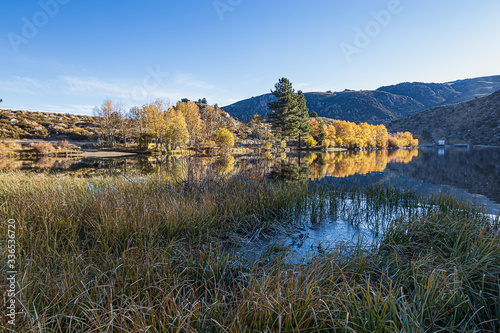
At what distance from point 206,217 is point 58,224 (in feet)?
7.30

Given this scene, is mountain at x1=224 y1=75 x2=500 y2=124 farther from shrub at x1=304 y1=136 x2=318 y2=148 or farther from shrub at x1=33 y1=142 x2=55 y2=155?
shrub at x1=33 y1=142 x2=55 y2=155

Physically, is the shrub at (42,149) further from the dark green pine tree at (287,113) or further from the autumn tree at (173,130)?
the dark green pine tree at (287,113)

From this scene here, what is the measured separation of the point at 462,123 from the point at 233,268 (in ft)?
343

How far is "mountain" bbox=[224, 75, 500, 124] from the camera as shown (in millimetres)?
145125

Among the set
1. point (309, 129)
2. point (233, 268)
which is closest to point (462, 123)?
point (309, 129)

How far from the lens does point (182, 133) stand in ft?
117

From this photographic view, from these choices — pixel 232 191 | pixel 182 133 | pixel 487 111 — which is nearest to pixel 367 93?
pixel 487 111

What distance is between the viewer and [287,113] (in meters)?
37.8

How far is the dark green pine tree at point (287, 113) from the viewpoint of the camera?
3778 centimetres

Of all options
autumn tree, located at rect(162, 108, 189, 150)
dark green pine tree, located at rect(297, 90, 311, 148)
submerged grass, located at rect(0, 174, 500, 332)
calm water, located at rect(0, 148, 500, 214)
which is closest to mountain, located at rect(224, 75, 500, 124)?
dark green pine tree, located at rect(297, 90, 311, 148)

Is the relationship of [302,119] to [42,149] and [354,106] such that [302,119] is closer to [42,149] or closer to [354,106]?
[42,149]

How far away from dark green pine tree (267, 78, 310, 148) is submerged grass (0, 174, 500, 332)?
3193 centimetres

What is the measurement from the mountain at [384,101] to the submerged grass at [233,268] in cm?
13929

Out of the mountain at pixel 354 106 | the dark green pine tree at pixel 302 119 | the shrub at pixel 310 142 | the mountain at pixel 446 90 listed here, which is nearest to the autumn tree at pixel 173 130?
the dark green pine tree at pixel 302 119
